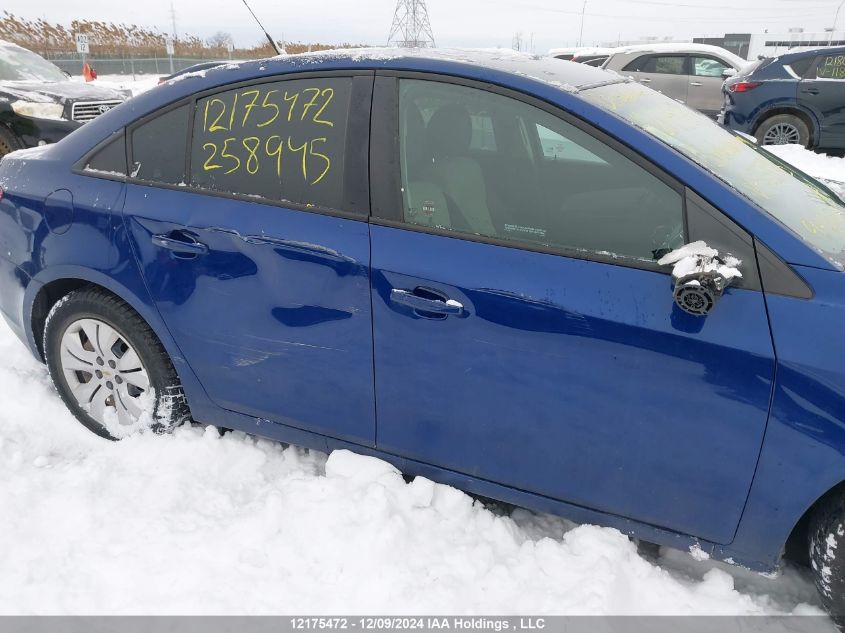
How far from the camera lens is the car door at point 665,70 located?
1227 cm

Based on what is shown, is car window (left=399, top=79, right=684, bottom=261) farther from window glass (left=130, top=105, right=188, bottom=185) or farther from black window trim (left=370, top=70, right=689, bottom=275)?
window glass (left=130, top=105, right=188, bottom=185)

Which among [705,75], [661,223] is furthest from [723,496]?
[705,75]

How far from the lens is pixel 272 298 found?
7.76 ft

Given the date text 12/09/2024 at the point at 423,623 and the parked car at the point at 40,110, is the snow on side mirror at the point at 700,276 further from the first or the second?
the parked car at the point at 40,110

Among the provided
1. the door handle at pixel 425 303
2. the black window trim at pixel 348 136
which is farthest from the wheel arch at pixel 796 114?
the door handle at pixel 425 303

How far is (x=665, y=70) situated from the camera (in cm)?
1232

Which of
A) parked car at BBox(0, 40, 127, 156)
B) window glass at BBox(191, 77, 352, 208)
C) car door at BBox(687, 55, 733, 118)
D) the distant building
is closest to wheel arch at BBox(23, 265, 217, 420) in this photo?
window glass at BBox(191, 77, 352, 208)

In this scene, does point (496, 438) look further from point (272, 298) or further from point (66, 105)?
point (66, 105)

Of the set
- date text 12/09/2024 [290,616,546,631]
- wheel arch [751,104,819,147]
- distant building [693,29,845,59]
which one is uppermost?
distant building [693,29,845,59]

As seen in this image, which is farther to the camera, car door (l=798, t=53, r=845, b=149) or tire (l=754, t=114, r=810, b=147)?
tire (l=754, t=114, r=810, b=147)

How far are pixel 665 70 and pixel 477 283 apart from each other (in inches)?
476

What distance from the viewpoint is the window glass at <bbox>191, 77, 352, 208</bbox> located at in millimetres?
2320

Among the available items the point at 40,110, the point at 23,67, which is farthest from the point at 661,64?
the point at 23,67

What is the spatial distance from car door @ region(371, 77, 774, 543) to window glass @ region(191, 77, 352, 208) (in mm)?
175
